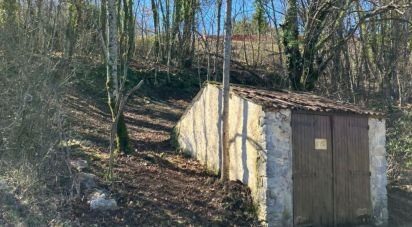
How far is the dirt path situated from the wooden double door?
3.82ft

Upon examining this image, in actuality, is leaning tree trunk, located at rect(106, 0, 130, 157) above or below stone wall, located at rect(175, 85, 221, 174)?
above

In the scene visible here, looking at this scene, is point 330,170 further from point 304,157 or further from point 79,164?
point 79,164

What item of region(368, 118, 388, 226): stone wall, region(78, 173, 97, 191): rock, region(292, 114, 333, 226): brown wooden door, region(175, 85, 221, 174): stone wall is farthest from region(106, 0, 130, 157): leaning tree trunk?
region(368, 118, 388, 226): stone wall

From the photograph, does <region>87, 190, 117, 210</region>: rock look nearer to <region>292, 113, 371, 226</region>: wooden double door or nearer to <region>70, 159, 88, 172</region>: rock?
<region>70, 159, 88, 172</region>: rock

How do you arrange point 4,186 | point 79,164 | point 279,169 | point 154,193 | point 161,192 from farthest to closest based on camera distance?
point 79,164, point 161,192, point 154,193, point 279,169, point 4,186

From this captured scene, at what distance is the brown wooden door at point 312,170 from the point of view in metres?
9.41

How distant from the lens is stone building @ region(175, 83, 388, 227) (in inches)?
364

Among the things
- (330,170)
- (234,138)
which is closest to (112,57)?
(234,138)

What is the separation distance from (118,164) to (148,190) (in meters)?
1.46

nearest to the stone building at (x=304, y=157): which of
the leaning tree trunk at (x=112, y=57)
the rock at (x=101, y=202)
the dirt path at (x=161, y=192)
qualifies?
the dirt path at (x=161, y=192)

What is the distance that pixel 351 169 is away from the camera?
1023 cm

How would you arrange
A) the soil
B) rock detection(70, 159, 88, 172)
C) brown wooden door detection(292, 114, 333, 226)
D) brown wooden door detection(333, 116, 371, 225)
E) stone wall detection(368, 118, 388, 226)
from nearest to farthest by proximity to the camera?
the soil < brown wooden door detection(292, 114, 333, 226) < rock detection(70, 159, 88, 172) < brown wooden door detection(333, 116, 371, 225) < stone wall detection(368, 118, 388, 226)

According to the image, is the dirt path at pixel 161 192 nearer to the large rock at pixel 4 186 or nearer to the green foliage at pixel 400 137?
the large rock at pixel 4 186

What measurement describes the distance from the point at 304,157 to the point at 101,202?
4055 mm
